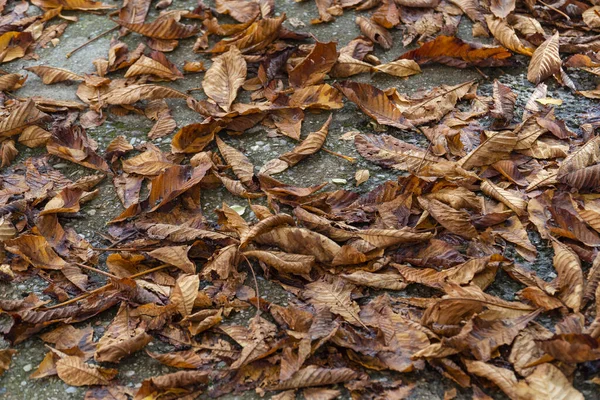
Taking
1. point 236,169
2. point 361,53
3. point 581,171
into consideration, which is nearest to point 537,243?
point 581,171

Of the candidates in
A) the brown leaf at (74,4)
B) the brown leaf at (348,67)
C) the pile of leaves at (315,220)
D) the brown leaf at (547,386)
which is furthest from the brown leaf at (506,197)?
the brown leaf at (74,4)

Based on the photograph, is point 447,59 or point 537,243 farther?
point 447,59

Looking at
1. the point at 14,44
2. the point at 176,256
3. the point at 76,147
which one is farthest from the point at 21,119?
the point at 176,256

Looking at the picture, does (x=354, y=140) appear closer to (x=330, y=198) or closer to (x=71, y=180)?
(x=330, y=198)

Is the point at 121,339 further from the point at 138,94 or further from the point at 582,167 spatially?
the point at 582,167

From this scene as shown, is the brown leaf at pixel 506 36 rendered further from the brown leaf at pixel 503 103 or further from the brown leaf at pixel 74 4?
the brown leaf at pixel 74 4

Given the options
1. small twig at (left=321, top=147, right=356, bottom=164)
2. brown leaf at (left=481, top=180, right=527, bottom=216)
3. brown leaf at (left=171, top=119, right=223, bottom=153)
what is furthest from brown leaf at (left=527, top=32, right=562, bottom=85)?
brown leaf at (left=171, top=119, right=223, bottom=153)
